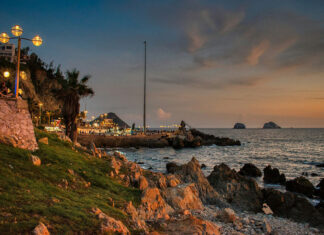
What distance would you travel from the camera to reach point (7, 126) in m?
11.3

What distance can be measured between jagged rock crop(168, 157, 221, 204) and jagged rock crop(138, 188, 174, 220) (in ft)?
21.6

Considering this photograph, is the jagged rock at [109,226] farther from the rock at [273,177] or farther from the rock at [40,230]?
the rock at [273,177]

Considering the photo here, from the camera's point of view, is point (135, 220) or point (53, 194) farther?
point (135, 220)

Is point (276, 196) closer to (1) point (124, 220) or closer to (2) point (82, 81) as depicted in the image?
(1) point (124, 220)

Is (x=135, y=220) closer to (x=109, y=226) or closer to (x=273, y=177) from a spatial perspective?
(x=109, y=226)

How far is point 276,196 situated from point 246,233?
8361 millimetres

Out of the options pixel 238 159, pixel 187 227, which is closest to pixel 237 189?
pixel 187 227

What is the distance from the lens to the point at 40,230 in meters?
→ 5.53

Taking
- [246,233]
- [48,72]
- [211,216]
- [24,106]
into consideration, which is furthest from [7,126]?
[48,72]

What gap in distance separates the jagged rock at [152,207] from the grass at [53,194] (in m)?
0.44

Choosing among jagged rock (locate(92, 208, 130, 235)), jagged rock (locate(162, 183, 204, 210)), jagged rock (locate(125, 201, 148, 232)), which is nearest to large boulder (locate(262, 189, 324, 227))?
jagged rock (locate(162, 183, 204, 210))

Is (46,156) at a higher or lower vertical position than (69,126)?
lower

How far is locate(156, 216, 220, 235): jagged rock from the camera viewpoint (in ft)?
28.8

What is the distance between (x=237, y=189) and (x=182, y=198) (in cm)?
757
